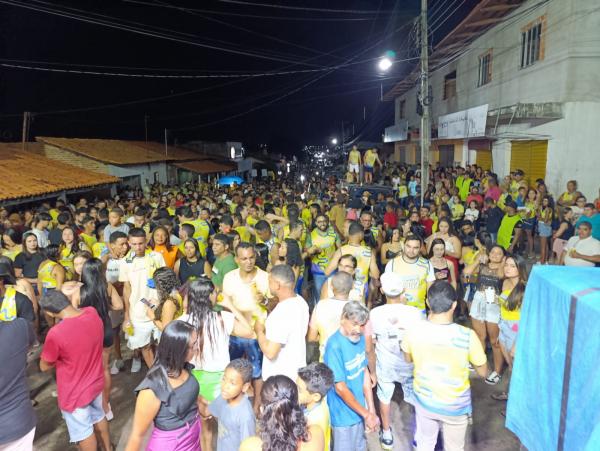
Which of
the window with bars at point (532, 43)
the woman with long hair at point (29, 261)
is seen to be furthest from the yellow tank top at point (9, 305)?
the window with bars at point (532, 43)

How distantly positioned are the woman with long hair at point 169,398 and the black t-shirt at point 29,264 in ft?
15.1

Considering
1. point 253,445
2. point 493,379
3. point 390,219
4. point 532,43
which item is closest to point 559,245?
point 390,219

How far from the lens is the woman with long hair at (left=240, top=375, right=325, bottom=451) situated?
221 cm

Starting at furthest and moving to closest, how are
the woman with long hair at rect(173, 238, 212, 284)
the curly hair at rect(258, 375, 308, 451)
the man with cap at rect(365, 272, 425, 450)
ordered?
the woman with long hair at rect(173, 238, 212, 284)
the man with cap at rect(365, 272, 425, 450)
the curly hair at rect(258, 375, 308, 451)

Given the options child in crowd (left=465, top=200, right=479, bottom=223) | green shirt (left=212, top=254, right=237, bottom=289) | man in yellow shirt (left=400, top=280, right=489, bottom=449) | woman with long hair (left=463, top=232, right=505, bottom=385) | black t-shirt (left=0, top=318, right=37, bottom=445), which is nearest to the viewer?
black t-shirt (left=0, top=318, right=37, bottom=445)

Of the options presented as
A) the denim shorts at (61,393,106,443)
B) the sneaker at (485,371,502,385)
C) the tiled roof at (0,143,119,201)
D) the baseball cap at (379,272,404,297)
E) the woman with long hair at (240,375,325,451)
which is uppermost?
the tiled roof at (0,143,119,201)

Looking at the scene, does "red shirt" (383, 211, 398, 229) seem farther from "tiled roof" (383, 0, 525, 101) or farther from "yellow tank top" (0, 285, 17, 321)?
"tiled roof" (383, 0, 525, 101)

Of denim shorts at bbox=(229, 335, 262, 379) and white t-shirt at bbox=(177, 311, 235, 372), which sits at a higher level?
white t-shirt at bbox=(177, 311, 235, 372)

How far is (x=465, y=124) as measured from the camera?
49.6 ft

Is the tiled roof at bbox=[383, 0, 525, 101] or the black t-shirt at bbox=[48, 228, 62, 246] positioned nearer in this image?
the black t-shirt at bbox=[48, 228, 62, 246]

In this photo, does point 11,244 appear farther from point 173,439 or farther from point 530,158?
point 530,158

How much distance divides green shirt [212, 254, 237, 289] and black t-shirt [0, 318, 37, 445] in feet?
7.95

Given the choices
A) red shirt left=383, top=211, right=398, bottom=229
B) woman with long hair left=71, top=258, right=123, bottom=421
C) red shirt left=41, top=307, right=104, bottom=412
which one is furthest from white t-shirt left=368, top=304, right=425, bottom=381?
red shirt left=383, top=211, right=398, bottom=229

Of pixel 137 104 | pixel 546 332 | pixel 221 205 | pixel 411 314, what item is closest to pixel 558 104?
pixel 221 205
